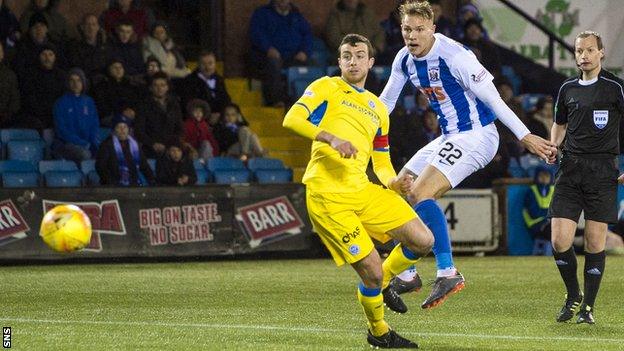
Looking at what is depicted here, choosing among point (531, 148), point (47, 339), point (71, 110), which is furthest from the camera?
point (71, 110)

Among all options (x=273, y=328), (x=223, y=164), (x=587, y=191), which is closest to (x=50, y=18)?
(x=223, y=164)

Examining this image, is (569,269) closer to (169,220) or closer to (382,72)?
(169,220)

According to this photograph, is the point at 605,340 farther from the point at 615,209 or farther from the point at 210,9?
the point at 210,9

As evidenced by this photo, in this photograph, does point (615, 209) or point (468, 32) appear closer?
point (615, 209)

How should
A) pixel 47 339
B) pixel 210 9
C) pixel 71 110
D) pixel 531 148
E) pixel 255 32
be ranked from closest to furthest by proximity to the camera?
pixel 47 339
pixel 531 148
pixel 71 110
pixel 255 32
pixel 210 9

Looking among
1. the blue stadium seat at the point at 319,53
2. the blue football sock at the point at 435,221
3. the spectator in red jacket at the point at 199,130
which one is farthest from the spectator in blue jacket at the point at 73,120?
the blue football sock at the point at 435,221

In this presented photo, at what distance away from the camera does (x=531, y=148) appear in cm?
853

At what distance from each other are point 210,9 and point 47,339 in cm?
1427

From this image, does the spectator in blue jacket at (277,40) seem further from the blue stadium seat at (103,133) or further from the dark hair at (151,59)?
the blue stadium seat at (103,133)

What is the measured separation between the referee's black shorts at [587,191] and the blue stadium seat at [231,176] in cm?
876

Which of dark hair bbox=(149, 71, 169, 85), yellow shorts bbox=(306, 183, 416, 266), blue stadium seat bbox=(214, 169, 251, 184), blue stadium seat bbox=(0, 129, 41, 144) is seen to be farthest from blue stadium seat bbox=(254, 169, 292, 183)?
yellow shorts bbox=(306, 183, 416, 266)

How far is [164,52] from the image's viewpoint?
18641 mm

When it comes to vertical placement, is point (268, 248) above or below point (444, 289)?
below

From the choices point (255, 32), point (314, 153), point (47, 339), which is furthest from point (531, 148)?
point (255, 32)
